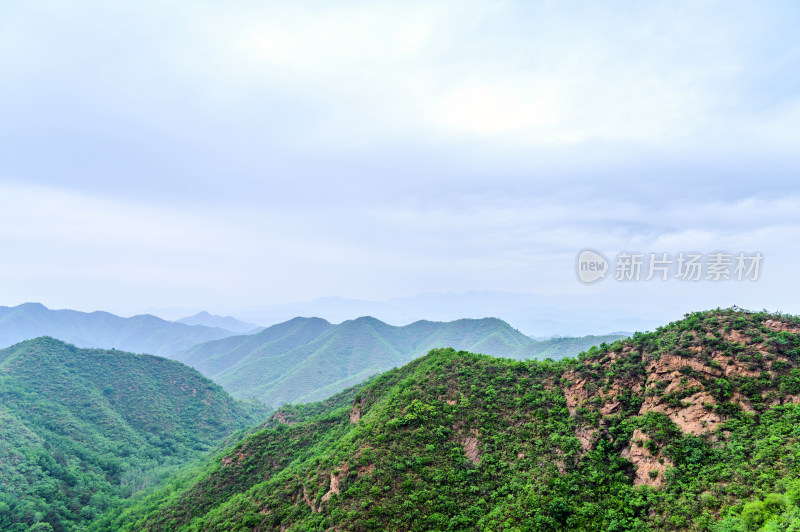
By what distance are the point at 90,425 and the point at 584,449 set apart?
101445 millimetres

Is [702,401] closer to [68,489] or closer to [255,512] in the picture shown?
[255,512]

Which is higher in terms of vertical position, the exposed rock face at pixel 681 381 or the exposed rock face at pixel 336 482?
the exposed rock face at pixel 681 381

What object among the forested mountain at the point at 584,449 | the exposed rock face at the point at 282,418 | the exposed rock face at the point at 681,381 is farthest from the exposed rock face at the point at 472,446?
the exposed rock face at the point at 282,418

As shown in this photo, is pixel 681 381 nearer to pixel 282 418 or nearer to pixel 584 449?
pixel 584 449

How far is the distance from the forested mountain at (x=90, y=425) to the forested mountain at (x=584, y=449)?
37418mm

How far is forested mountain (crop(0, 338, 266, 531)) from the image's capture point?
54250 mm

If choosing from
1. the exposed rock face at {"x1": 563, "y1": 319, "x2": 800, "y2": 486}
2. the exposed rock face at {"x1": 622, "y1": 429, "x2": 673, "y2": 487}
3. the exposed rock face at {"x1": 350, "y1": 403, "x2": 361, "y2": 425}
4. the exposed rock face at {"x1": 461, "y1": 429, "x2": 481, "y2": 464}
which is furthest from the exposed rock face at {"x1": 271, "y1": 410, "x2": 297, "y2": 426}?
the exposed rock face at {"x1": 622, "y1": 429, "x2": 673, "y2": 487}

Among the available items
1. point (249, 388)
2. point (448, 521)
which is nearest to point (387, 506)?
point (448, 521)

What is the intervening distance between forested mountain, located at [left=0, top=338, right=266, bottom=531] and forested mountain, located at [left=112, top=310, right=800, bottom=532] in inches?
1473

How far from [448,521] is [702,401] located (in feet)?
64.1

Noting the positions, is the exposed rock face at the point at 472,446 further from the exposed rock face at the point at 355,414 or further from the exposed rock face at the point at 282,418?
the exposed rock face at the point at 282,418

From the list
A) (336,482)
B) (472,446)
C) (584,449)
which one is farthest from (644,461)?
(336,482)

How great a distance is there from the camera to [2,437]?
59.0 meters

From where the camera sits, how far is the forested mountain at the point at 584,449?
19.0 metres
